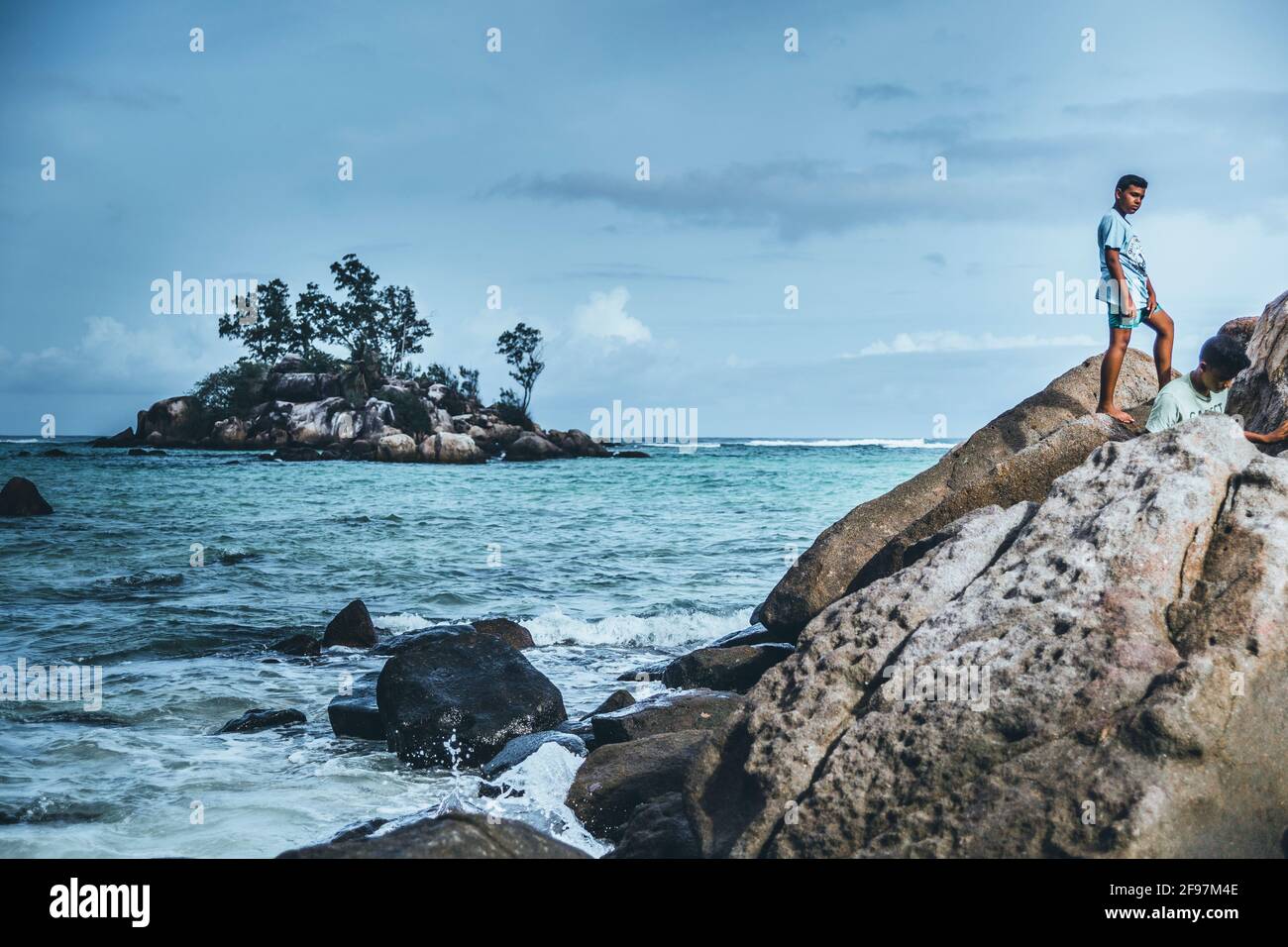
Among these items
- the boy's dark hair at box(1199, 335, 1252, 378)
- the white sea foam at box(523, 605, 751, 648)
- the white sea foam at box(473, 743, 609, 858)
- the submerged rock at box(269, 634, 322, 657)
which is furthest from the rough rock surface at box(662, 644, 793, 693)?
the submerged rock at box(269, 634, 322, 657)

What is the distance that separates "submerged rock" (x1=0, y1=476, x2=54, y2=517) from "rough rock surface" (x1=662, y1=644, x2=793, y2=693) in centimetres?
2258

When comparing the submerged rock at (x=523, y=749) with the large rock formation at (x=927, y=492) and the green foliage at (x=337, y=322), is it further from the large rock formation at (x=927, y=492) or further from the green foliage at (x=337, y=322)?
the green foliage at (x=337, y=322)

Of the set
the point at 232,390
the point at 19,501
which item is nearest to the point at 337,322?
the point at 232,390

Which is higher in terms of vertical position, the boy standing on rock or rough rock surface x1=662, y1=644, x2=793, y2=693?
the boy standing on rock

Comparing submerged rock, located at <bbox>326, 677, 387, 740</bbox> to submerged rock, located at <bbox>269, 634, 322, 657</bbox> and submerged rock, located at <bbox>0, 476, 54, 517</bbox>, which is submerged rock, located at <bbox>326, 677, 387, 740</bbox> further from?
submerged rock, located at <bbox>0, 476, 54, 517</bbox>

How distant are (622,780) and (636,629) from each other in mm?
7624

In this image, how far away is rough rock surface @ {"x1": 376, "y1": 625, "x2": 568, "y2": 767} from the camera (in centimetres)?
818

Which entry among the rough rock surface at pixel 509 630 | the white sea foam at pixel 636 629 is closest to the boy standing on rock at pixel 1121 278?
the white sea foam at pixel 636 629

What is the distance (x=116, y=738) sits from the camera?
8758mm

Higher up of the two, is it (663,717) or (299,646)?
(663,717)

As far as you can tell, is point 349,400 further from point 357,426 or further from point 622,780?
point 622,780

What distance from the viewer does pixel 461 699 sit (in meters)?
8.42
